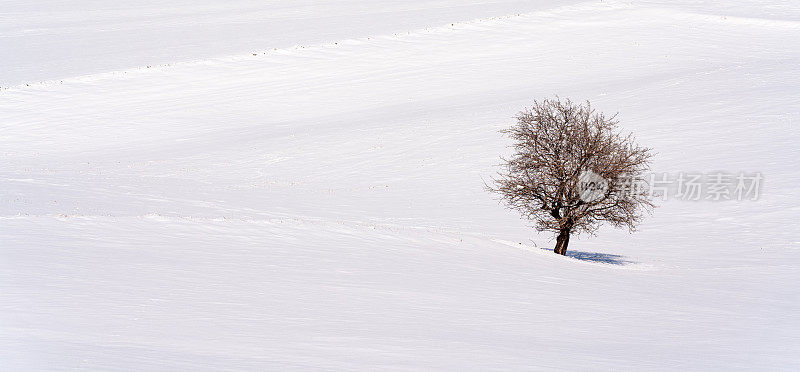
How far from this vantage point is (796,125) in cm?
4394

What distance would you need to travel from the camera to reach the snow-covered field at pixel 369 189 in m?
13.7

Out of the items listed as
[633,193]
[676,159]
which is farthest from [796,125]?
[633,193]

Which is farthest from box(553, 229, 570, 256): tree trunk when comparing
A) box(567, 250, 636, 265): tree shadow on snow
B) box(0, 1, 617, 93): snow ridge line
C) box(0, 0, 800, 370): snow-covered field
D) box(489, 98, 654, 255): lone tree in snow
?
box(0, 1, 617, 93): snow ridge line

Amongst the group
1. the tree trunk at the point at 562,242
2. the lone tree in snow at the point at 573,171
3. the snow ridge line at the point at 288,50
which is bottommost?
the tree trunk at the point at 562,242

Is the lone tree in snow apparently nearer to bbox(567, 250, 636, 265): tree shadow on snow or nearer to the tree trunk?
the tree trunk

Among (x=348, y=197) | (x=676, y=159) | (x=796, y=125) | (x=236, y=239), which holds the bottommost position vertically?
(x=236, y=239)

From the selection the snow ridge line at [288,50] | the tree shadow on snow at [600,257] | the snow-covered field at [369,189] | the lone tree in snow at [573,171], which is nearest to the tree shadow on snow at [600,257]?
the tree shadow on snow at [600,257]

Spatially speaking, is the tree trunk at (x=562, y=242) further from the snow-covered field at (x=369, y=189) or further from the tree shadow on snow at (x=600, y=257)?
the snow-covered field at (x=369, y=189)

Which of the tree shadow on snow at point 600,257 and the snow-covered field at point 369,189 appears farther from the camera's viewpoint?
the tree shadow on snow at point 600,257

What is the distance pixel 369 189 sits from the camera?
40.0 metres

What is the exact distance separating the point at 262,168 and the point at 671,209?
19689mm

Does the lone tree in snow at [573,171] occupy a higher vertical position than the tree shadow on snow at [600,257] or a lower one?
higher

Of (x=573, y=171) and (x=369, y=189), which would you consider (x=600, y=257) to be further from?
(x=369, y=189)

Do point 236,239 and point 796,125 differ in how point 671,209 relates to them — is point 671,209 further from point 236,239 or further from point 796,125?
point 236,239
